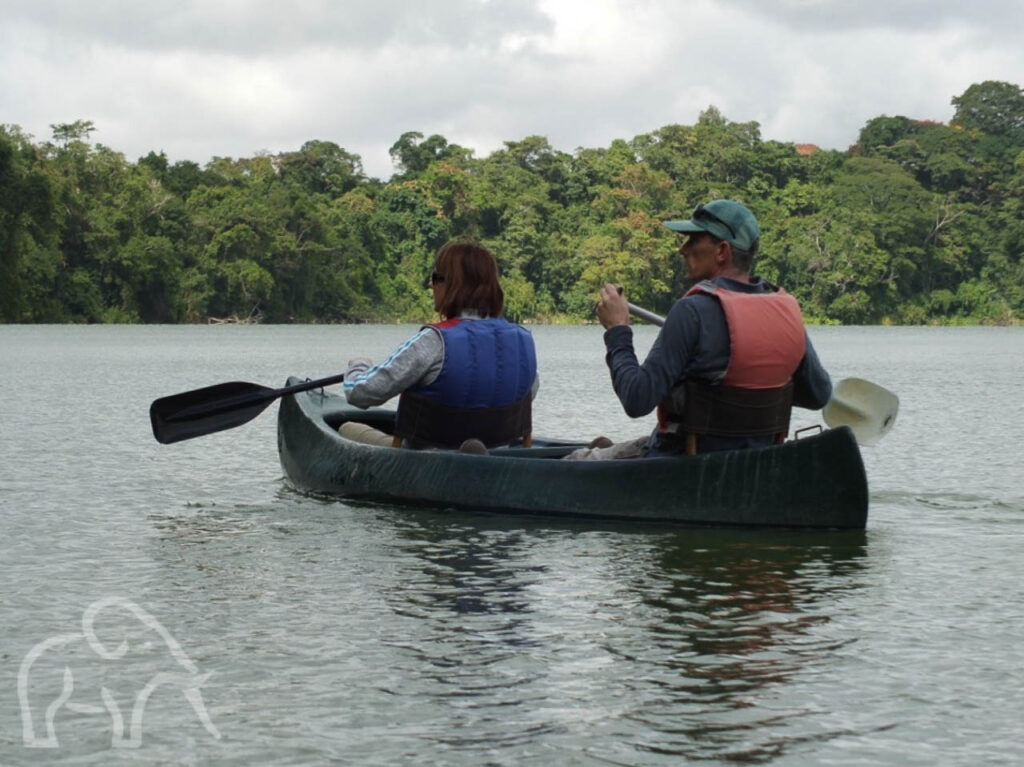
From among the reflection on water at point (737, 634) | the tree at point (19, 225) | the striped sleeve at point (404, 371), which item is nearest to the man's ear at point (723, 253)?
the reflection on water at point (737, 634)

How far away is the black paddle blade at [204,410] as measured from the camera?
9.55 meters

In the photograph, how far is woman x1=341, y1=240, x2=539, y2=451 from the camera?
25.8 feet

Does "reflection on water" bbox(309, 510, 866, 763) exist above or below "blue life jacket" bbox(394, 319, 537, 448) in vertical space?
below

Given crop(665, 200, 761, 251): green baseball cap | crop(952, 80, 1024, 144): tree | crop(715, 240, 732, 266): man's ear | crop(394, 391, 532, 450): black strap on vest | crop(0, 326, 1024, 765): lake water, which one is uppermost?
crop(952, 80, 1024, 144): tree

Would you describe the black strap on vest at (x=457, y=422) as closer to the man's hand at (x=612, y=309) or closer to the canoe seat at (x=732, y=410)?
the canoe seat at (x=732, y=410)

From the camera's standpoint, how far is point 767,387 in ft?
23.5

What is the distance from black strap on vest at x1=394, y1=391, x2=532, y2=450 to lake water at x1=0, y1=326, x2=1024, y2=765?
1.32 ft

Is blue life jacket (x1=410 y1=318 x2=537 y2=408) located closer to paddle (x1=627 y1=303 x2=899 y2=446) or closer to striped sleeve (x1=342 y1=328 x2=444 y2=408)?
striped sleeve (x1=342 y1=328 x2=444 y2=408)

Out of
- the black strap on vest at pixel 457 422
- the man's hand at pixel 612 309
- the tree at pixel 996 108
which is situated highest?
the tree at pixel 996 108

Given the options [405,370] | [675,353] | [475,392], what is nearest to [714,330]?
[675,353]

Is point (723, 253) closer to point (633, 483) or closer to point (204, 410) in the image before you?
point (633, 483)

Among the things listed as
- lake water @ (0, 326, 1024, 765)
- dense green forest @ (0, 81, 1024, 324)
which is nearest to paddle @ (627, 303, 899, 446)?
lake water @ (0, 326, 1024, 765)

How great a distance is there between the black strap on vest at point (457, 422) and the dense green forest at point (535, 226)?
58.6 metres

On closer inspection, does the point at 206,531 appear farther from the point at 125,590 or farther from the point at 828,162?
the point at 828,162
